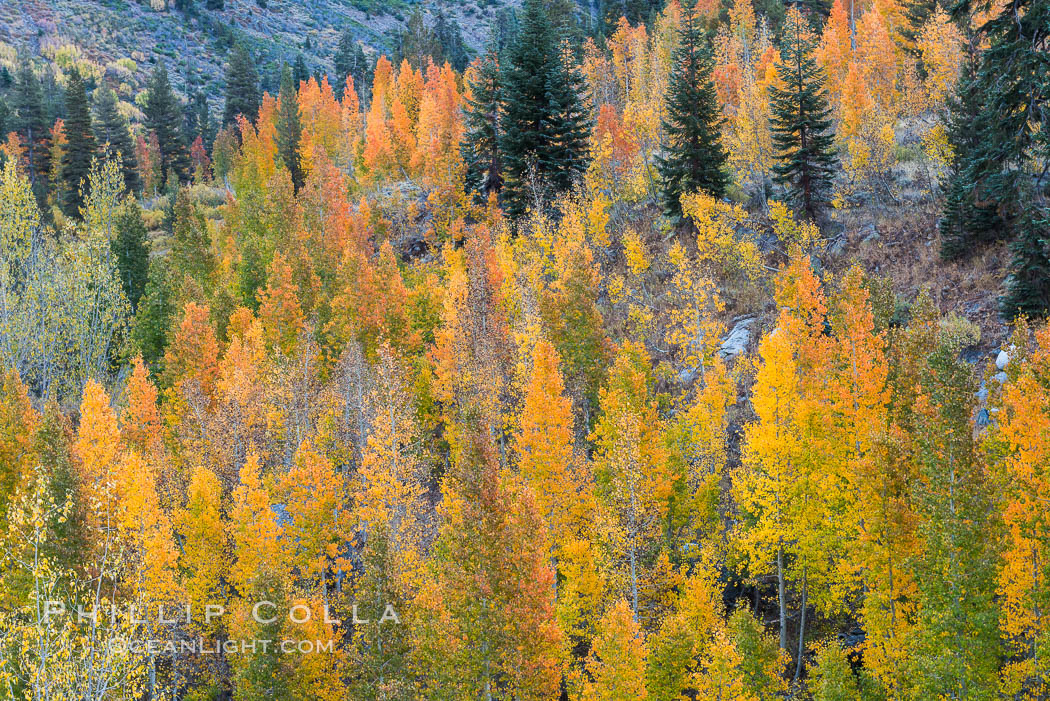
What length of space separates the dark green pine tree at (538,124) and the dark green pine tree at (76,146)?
166 ft

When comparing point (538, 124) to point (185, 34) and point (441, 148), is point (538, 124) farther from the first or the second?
point (185, 34)

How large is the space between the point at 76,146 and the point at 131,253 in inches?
1079

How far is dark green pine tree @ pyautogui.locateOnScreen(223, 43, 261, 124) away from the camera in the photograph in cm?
10881

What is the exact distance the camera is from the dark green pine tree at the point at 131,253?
62.2 metres

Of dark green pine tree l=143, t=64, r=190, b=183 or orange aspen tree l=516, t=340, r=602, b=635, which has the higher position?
dark green pine tree l=143, t=64, r=190, b=183

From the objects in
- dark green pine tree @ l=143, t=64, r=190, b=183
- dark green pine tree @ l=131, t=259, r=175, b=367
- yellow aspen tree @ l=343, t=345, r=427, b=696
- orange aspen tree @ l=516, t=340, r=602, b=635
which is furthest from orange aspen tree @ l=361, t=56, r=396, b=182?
A: orange aspen tree @ l=516, t=340, r=602, b=635

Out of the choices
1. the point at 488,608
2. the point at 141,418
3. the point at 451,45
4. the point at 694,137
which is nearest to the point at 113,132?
the point at 141,418

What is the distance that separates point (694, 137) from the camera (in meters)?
48.6

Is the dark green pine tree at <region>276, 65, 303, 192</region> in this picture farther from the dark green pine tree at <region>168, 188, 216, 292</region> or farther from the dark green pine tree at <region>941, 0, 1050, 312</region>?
the dark green pine tree at <region>941, 0, 1050, 312</region>

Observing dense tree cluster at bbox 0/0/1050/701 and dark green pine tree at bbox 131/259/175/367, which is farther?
dark green pine tree at bbox 131/259/175/367

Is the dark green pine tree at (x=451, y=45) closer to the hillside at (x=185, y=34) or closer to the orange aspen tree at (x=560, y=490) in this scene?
the hillside at (x=185, y=34)

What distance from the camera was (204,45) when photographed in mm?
165875

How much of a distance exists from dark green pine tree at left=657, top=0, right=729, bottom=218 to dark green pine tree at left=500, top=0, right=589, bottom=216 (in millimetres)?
8228

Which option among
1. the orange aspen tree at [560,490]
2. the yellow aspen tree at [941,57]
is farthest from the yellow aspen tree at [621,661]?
the yellow aspen tree at [941,57]
